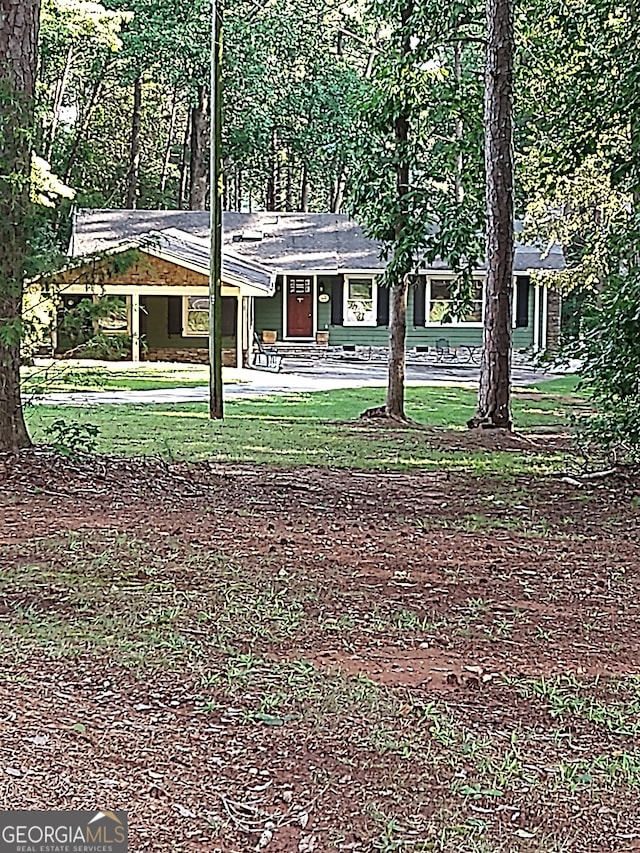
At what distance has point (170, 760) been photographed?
3.87 metres

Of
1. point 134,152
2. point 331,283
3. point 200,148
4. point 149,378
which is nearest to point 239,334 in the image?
point 149,378

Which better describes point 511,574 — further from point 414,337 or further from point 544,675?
point 414,337

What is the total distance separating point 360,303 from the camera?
38.9 metres

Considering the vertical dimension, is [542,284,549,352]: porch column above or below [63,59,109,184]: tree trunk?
below

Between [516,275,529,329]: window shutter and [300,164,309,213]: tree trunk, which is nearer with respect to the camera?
[516,275,529,329]: window shutter

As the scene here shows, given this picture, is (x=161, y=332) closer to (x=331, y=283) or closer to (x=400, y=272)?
(x=331, y=283)

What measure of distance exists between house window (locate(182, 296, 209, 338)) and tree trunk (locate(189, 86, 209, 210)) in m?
12.3

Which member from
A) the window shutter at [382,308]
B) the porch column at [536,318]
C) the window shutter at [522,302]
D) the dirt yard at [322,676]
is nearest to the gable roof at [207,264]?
the window shutter at [382,308]

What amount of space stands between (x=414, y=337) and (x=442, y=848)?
35812 mm

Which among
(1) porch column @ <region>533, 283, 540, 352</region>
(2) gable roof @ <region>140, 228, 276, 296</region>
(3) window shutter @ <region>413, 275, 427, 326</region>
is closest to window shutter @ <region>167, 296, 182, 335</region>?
(2) gable roof @ <region>140, 228, 276, 296</region>

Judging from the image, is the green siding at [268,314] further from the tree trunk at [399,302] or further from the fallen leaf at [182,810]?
the fallen leaf at [182,810]

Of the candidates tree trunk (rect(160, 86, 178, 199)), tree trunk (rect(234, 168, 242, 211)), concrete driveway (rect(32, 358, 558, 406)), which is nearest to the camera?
concrete driveway (rect(32, 358, 558, 406))

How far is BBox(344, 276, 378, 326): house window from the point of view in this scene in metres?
38.7

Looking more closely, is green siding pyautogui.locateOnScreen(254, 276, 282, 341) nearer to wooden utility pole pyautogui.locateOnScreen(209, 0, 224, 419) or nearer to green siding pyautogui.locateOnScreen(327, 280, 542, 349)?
green siding pyautogui.locateOnScreen(327, 280, 542, 349)
